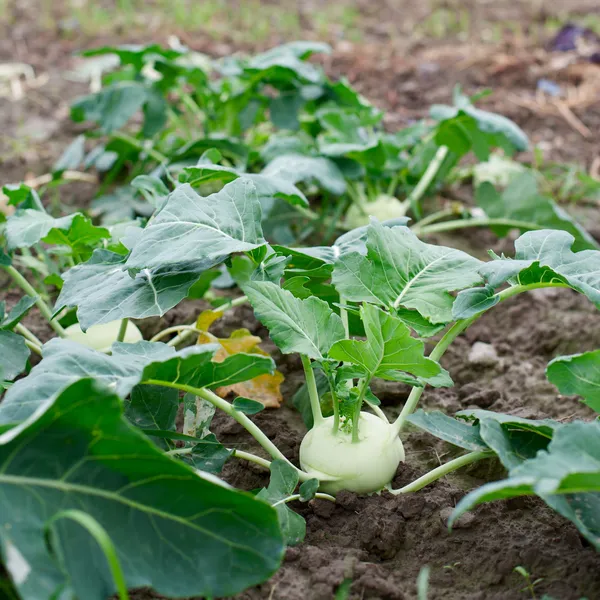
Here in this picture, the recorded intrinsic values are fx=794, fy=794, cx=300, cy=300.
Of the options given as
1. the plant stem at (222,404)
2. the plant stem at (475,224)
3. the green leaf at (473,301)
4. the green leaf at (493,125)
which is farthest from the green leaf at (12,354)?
the green leaf at (493,125)

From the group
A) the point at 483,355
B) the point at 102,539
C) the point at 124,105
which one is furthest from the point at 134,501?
the point at 124,105

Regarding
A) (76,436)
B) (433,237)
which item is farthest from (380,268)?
(433,237)

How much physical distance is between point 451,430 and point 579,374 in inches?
10.0

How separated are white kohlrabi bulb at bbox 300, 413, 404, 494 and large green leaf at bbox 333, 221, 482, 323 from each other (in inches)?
10.5

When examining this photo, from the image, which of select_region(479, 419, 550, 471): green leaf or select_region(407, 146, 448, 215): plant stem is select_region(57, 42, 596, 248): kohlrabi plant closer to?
select_region(407, 146, 448, 215): plant stem

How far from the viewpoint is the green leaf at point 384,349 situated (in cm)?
146

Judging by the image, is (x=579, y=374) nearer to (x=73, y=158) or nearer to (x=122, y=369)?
(x=122, y=369)

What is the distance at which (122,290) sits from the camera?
1702 mm

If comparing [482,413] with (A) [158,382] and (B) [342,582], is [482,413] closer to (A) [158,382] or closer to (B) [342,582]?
(B) [342,582]

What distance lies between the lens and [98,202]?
3.09 meters

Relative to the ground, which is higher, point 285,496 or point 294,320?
point 294,320

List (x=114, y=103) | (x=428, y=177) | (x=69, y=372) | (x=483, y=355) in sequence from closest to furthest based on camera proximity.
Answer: (x=69, y=372) < (x=483, y=355) < (x=428, y=177) < (x=114, y=103)

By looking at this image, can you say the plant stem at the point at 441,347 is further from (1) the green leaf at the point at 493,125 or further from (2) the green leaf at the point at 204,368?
(1) the green leaf at the point at 493,125

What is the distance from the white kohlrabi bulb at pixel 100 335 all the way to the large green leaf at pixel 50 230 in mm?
217
